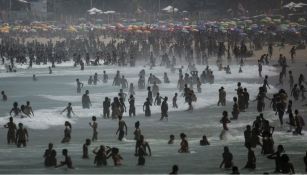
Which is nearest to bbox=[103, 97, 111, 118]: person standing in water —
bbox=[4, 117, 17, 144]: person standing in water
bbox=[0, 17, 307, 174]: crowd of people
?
bbox=[0, 17, 307, 174]: crowd of people

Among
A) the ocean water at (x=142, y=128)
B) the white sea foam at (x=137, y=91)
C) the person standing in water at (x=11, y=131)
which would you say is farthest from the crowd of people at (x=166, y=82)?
the white sea foam at (x=137, y=91)

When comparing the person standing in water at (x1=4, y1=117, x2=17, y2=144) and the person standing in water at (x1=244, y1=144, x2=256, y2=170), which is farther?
the person standing in water at (x1=4, y1=117, x2=17, y2=144)

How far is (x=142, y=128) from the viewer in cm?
2694

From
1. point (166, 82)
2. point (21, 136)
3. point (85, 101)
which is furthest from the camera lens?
point (166, 82)

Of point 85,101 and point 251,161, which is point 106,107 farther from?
point 251,161

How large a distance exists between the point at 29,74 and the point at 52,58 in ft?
22.1

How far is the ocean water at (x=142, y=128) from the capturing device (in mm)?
19250

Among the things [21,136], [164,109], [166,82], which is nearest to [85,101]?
[164,109]

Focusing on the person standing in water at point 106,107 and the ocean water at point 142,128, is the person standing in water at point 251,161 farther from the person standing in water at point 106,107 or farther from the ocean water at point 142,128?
the person standing in water at point 106,107

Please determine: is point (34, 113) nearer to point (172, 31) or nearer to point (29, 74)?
→ point (29, 74)

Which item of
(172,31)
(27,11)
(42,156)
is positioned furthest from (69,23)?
(42,156)

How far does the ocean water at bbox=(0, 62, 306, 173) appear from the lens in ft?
63.2

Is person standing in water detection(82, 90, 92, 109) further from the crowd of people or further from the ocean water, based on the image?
the ocean water

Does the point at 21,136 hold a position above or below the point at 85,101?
below
